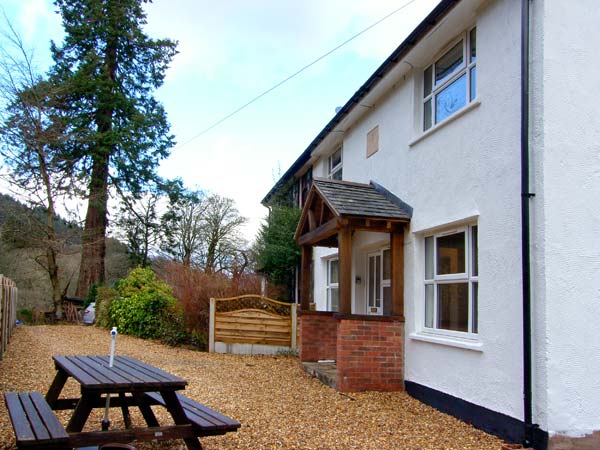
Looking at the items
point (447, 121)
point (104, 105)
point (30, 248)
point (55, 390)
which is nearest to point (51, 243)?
point (30, 248)

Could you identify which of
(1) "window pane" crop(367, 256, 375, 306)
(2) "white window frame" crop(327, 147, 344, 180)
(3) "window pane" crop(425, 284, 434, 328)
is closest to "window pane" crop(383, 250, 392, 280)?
(1) "window pane" crop(367, 256, 375, 306)

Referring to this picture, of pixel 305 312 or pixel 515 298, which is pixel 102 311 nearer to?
pixel 305 312

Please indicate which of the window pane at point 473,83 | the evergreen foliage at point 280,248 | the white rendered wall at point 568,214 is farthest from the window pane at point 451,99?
the evergreen foliage at point 280,248

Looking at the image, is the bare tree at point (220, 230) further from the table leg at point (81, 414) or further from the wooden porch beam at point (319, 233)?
the table leg at point (81, 414)

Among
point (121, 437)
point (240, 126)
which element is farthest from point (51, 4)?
point (121, 437)

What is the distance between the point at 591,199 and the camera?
5262 millimetres

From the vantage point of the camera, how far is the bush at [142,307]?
1448cm

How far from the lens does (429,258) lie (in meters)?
7.50

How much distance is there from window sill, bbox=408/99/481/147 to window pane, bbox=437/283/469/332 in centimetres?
207

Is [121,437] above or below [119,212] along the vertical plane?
below

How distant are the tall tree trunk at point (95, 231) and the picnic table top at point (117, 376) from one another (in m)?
17.7

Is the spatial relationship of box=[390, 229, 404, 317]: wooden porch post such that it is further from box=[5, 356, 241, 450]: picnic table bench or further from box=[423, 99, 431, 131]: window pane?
box=[5, 356, 241, 450]: picnic table bench

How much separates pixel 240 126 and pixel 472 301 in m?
11.2

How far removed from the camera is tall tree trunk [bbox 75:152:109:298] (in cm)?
2181
